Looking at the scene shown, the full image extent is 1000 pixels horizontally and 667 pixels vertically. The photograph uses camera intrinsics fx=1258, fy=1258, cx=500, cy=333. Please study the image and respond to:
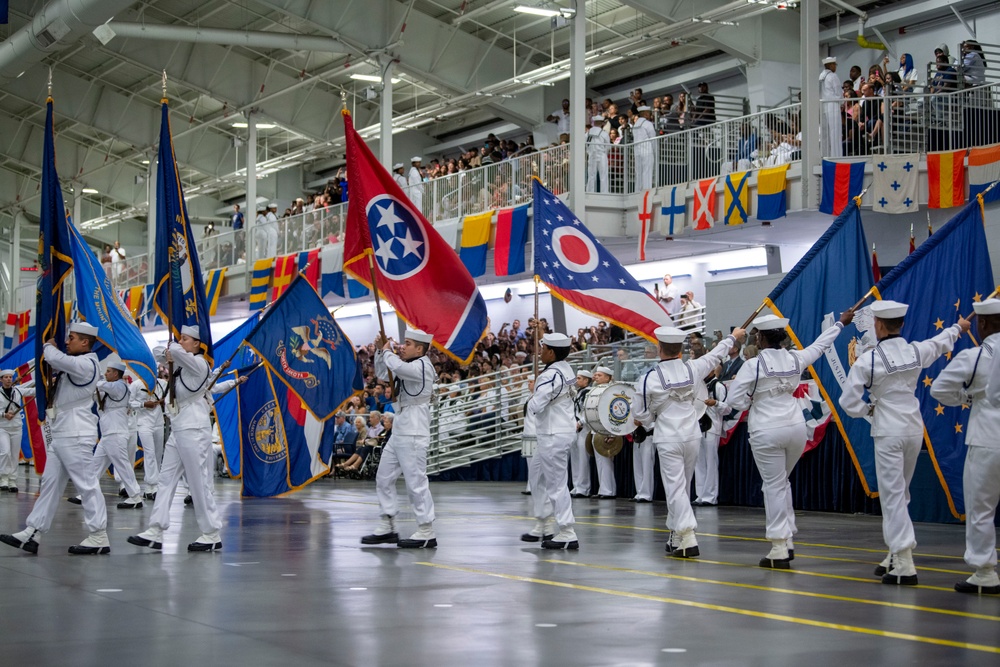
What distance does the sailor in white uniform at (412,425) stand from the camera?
11125 mm

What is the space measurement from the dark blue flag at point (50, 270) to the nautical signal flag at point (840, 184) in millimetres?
13151

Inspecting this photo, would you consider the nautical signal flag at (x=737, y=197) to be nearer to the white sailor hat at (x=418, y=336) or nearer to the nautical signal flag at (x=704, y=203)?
the nautical signal flag at (x=704, y=203)

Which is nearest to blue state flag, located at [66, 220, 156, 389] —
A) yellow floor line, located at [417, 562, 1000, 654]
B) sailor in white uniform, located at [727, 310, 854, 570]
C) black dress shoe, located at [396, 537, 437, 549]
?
black dress shoe, located at [396, 537, 437, 549]

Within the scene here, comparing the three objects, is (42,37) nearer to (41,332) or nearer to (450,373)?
(450,373)

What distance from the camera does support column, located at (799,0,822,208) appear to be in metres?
21.2

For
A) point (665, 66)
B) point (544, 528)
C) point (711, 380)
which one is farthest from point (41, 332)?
point (665, 66)

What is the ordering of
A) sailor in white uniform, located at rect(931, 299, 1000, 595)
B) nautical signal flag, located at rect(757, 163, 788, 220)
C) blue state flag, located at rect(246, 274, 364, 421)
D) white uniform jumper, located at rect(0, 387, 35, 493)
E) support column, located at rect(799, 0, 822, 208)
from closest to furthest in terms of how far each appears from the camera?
sailor in white uniform, located at rect(931, 299, 1000, 595)
blue state flag, located at rect(246, 274, 364, 421)
white uniform jumper, located at rect(0, 387, 35, 493)
support column, located at rect(799, 0, 822, 208)
nautical signal flag, located at rect(757, 163, 788, 220)

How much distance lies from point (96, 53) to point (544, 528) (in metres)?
28.9

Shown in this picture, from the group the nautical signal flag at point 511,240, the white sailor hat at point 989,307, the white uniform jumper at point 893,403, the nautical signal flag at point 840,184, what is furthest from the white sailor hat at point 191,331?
the nautical signal flag at point 511,240

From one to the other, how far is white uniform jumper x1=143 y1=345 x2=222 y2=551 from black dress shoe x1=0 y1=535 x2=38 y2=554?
3.12ft

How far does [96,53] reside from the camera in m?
36.1

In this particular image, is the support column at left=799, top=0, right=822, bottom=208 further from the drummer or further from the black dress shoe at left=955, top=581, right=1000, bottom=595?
the black dress shoe at left=955, top=581, right=1000, bottom=595

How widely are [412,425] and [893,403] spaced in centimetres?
424

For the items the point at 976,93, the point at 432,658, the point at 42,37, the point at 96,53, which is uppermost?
the point at 96,53
